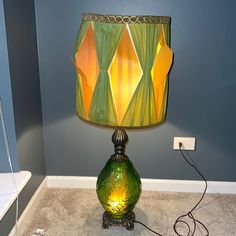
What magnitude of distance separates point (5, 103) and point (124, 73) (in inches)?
24.7

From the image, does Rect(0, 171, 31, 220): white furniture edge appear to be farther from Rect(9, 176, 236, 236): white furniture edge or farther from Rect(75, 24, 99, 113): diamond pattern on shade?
Rect(75, 24, 99, 113): diamond pattern on shade

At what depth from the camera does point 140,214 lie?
5.42 feet

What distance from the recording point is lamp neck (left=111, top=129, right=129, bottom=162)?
1393 millimetres

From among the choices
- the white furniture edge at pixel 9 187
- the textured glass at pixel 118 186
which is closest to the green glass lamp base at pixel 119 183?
the textured glass at pixel 118 186

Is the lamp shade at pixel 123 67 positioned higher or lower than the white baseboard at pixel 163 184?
higher

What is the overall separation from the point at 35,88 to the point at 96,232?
0.86m

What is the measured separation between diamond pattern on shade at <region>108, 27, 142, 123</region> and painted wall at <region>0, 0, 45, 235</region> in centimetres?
55

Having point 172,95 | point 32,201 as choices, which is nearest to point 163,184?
point 172,95

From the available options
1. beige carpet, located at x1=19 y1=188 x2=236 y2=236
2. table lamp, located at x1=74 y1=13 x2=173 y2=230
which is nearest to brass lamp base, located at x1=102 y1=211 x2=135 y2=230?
beige carpet, located at x1=19 y1=188 x2=236 y2=236

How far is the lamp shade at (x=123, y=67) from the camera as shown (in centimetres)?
108

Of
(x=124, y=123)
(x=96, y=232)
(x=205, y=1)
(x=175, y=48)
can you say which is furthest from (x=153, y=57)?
(x=96, y=232)

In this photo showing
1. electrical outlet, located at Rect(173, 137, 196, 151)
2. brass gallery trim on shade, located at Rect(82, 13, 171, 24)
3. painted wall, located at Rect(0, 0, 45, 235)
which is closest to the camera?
brass gallery trim on shade, located at Rect(82, 13, 171, 24)

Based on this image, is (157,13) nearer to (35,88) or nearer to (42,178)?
(35,88)

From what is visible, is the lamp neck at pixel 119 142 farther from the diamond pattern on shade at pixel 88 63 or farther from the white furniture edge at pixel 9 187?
the white furniture edge at pixel 9 187
